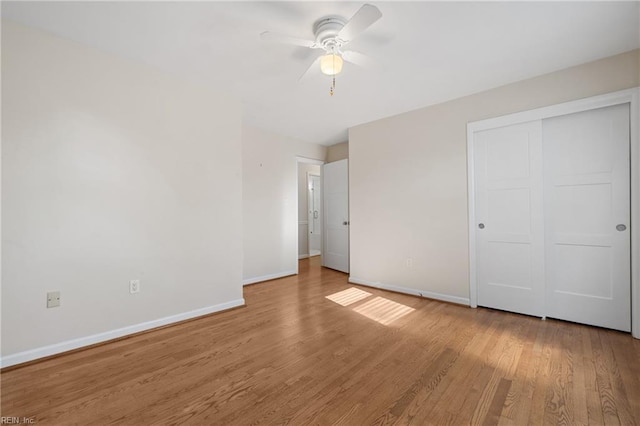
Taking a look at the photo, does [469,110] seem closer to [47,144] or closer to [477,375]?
[477,375]

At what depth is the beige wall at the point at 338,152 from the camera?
17.4 feet

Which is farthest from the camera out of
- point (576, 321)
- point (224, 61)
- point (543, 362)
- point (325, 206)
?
point (325, 206)

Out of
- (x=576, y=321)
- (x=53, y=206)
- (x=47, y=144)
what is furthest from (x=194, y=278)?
(x=576, y=321)

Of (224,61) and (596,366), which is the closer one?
(596,366)

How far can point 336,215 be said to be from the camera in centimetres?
529

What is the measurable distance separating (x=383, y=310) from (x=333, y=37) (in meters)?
2.77

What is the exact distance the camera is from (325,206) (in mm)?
5527

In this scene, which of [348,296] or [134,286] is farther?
[348,296]

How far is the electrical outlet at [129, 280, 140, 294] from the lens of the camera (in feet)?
8.15

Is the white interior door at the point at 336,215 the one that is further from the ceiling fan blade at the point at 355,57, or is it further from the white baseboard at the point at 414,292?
the ceiling fan blade at the point at 355,57

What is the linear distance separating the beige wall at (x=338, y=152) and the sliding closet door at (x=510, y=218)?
255cm

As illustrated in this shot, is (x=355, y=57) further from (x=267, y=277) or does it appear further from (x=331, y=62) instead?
(x=267, y=277)

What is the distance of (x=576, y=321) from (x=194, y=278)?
12.9ft

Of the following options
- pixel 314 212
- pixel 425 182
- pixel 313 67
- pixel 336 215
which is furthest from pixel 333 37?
pixel 314 212
